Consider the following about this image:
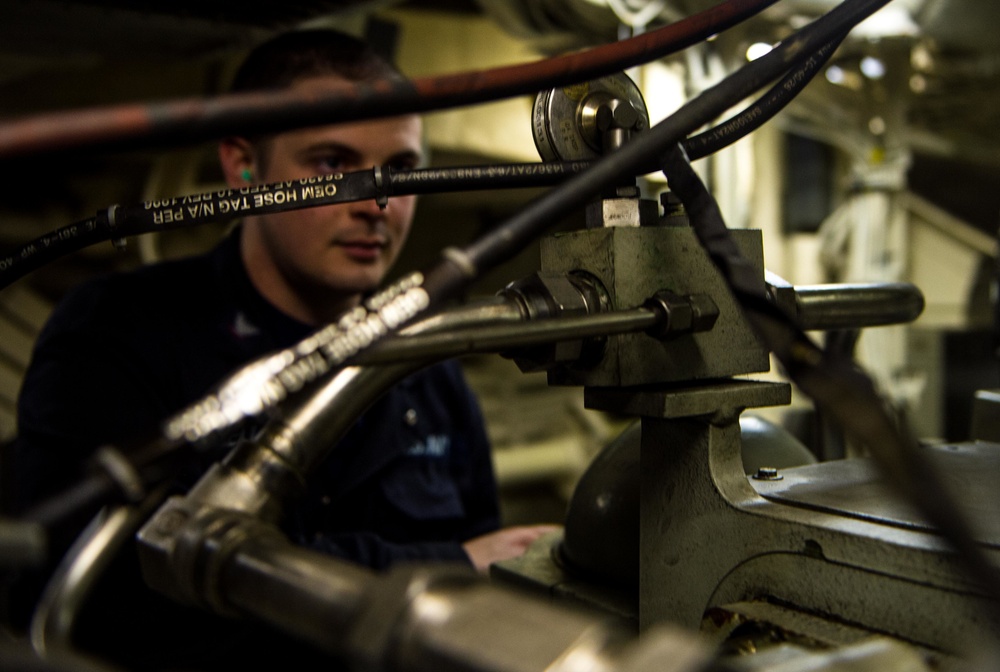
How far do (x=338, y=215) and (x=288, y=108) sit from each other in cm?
91

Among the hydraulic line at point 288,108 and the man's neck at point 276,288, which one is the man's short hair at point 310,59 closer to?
the man's neck at point 276,288

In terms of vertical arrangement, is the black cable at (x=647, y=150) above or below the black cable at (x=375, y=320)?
above

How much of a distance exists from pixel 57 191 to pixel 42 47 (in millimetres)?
843

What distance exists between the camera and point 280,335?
1.40 meters

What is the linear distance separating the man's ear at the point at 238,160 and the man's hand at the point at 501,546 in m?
0.73

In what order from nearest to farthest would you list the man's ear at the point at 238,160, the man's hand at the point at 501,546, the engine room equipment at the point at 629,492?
the engine room equipment at the point at 629,492 → the man's hand at the point at 501,546 → the man's ear at the point at 238,160

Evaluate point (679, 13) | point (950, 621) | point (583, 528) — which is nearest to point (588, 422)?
point (679, 13)

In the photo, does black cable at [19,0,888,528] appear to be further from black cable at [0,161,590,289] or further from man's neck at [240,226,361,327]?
man's neck at [240,226,361,327]

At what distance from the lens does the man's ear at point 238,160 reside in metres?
1.43

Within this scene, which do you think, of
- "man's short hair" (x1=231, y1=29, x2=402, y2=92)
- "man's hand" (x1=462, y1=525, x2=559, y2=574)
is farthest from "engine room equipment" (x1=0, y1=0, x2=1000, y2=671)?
"man's short hair" (x1=231, y1=29, x2=402, y2=92)

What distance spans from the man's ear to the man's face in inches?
2.1

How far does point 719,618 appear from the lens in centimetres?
56

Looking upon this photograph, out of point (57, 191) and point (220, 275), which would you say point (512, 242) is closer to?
point (220, 275)

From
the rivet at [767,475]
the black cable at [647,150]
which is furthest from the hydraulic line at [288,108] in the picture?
the rivet at [767,475]
